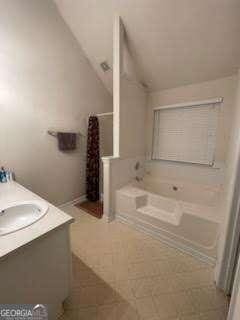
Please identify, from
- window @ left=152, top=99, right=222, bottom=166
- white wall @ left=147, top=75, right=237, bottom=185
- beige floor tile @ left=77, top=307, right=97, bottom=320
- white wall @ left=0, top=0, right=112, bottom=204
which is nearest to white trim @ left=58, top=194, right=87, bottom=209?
white wall @ left=0, top=0, right=112, bottom=204

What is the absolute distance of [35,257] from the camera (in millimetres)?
843

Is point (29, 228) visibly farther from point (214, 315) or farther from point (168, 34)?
point (168, 34)

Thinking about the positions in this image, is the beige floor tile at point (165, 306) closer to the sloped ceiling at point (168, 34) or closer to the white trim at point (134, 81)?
the white trim at point (134, 81)

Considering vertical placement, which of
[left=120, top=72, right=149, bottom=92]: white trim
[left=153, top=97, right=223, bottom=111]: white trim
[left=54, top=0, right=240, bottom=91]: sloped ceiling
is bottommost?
[left=153, top=97, right=223, bottom=111]: white trim

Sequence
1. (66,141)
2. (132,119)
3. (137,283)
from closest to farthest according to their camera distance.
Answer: (137,283)
(66,141)
(132,119)

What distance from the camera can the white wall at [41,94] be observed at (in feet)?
5.86

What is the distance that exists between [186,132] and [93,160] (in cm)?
162

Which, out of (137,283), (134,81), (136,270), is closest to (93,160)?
(134,81)

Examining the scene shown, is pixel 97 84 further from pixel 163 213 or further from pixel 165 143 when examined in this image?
pixel 163 213

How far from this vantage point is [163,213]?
196 centimetres

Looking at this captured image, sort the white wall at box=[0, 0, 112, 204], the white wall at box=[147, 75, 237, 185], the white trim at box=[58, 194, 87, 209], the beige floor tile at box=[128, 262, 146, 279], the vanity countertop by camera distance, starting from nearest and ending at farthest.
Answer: the vanity countertop < the beige floor tile at box=[128, 262, 146, 279] < the white wall at box=[0, 0, 112, 204] < the white wall at box=[147, 75, 237, 185] < the white trim at box=[58, 194, 87, 209]

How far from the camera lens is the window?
7.68ft

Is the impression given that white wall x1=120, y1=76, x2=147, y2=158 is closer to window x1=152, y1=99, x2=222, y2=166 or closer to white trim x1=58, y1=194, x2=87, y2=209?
window x1=152, y1=99, x2=222, y2=166

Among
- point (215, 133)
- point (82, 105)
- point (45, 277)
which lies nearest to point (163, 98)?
point (215, 133)
